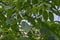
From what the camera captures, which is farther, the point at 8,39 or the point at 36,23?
the point at 8,39

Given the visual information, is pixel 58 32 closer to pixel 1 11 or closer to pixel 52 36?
pixel 52 36

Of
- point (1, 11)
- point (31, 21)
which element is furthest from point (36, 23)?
point (1, 11)

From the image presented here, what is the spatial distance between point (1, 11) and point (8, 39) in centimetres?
14

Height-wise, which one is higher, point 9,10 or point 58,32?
point 9,10

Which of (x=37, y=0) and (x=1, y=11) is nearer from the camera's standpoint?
(x=37, y=0)

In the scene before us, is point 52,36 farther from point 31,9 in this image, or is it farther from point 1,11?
point 1,11

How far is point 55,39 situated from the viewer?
50cm

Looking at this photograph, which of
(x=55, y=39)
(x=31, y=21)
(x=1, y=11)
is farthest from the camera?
(x=1, y=11)

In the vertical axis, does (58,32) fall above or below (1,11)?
below

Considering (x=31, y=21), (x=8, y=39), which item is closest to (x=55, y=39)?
(x=31, y=21)

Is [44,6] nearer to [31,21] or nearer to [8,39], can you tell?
[31,21]

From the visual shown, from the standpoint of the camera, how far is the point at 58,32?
0.56m

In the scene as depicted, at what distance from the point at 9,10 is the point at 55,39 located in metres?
0.21

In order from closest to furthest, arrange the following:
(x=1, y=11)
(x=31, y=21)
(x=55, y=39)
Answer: (x=55, y=39) < (x=31, y=21) < (x=1, y=11)
